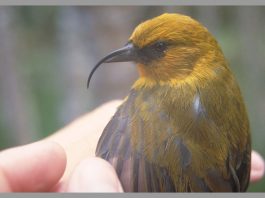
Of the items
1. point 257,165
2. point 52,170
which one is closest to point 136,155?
point 52,170

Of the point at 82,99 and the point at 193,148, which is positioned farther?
the point at 82,99

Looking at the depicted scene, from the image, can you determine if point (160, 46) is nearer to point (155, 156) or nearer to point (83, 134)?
point (155, 156)

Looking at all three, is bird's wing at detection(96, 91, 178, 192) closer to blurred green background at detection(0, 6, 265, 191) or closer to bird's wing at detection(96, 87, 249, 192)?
bird's wing at detection(96, 87, 249, 192)

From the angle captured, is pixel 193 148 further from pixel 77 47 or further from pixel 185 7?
pixel 77 47

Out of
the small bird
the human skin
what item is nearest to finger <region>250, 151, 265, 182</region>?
the small bird

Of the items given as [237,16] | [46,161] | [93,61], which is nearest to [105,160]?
[46,161]

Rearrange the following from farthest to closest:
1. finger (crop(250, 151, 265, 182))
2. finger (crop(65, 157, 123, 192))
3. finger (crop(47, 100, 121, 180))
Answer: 1. finger (crop(250, 151, 265, 182))
2. finger (crop(47, 100, 121, 180))
3. finger (crop(65, 157, 123, 192))

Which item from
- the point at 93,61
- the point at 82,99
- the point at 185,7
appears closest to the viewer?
the point at 185,7
